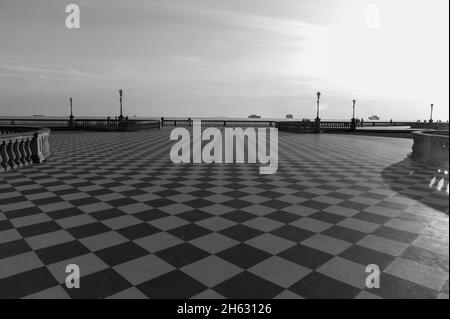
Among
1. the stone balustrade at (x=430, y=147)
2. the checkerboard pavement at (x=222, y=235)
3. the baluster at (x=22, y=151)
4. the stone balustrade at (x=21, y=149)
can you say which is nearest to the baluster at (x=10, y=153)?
the stone balustrade at (x=21, y=149)

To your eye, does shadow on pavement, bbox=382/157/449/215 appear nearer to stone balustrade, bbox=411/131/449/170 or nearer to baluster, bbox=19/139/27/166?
stone balustrade, bbox=411/131/449/170

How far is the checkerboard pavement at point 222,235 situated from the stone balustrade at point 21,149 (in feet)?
3.26

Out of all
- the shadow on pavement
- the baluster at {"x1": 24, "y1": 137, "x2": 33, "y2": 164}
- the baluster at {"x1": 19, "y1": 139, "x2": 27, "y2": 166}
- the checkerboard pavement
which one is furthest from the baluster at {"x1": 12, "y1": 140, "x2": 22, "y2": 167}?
the shadow on pavement

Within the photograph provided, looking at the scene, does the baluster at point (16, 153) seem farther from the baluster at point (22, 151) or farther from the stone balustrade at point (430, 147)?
the stone balustrade at point (430, 147)

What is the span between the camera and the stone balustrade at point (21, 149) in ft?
35.3

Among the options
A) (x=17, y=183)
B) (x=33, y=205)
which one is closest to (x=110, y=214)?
(x=33, y=205)

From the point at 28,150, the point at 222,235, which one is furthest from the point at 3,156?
the point at 222,235

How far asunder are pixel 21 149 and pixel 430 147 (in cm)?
1589

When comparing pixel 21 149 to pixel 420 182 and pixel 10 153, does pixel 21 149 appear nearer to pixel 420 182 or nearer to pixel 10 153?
pixel 10 153

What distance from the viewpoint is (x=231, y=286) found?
379cm

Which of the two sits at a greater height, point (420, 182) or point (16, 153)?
point (16, 153)

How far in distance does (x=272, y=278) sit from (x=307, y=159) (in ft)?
35.8

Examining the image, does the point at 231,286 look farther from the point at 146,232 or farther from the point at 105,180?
the point at 105,180

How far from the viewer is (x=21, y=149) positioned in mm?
11789
